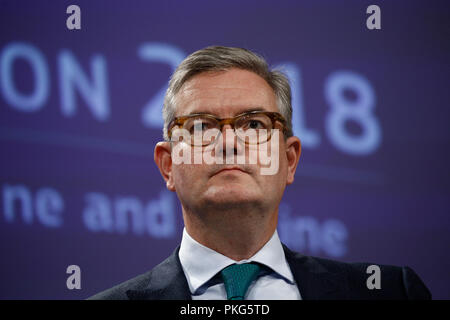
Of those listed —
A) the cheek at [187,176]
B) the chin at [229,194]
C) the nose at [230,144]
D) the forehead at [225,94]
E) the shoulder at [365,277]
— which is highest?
the forehead at [225,94]

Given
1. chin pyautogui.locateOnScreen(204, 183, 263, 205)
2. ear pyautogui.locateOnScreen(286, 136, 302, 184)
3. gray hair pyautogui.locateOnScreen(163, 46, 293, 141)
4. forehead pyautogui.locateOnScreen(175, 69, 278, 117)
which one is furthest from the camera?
ear pyautogui.locateOnScreen(286, 136, 302, 184)

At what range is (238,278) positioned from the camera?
2082 mm

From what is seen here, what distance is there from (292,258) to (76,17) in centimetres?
177

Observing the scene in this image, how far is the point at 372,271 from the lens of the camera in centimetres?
231

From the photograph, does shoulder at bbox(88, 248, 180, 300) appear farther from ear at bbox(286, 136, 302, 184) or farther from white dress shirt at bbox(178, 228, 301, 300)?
ear at bbox(286, 136, 302, 184)

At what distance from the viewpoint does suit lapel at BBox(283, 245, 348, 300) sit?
2.11m

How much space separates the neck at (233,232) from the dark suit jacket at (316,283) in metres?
0.16

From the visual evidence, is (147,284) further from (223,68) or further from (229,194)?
(223,68)

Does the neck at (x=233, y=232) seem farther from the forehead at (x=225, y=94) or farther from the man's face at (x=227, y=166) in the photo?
the forehead at (x=225, y=94)

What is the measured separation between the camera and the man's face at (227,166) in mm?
2027

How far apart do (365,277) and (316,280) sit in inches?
10.1

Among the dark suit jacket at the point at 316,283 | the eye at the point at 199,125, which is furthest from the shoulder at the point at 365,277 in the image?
the eye at the point at 199,125

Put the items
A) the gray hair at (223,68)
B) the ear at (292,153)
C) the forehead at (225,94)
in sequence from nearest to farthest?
the forehead at (225,94)
the gray hair at (223,68)
the ear at (292,153)

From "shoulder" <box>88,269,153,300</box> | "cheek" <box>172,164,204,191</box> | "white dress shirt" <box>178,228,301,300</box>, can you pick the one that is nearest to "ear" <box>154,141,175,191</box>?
"cheek" <box>172,164,204,191</box>
